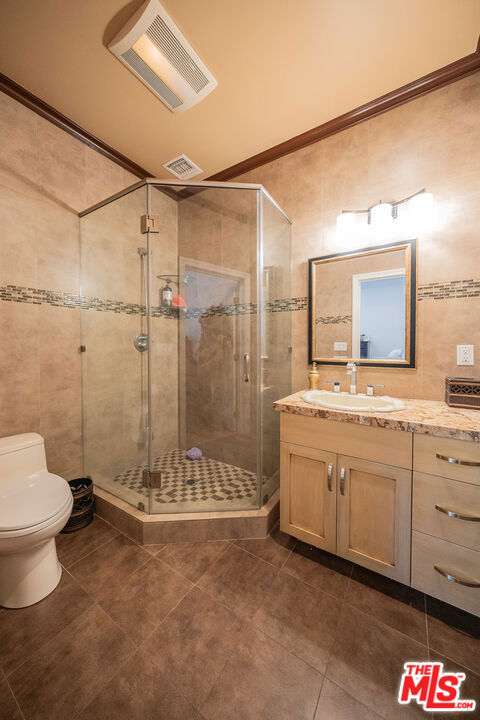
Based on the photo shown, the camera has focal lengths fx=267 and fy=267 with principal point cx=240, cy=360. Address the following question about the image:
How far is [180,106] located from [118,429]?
7.05ft

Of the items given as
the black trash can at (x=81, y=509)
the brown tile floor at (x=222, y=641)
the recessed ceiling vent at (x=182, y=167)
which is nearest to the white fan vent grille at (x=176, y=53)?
the recessed ceiling vent at (x=182, y=167)

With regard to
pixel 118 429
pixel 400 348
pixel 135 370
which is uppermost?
pixel 400 348

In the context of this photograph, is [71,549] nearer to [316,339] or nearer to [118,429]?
[118,429]

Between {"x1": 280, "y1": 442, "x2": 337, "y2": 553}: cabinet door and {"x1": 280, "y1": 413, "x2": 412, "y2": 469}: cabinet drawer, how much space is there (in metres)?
0.05

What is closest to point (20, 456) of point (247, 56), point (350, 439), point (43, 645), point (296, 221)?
point (43, 645)

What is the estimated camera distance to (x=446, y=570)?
42.6 inches

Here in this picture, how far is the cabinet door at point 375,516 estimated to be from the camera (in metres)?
1.17

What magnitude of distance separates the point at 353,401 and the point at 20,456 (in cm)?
191

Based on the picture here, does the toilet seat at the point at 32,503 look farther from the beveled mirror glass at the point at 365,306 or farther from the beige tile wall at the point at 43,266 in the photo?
the beveled mirror glass at the point at 365,306

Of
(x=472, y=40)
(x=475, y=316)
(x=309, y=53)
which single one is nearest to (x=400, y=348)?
(x=475, y=316)

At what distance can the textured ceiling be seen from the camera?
3.92 feet

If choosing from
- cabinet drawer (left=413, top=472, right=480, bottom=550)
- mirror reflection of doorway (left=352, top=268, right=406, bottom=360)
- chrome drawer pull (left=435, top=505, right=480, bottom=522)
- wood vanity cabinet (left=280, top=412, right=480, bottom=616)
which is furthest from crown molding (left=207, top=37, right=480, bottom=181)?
chrome drawer pull (left=435, top=505, right=480, bottom=522)

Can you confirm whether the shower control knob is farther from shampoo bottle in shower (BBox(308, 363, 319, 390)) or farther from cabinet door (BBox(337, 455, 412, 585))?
cabinet door (BBox(337, 455, 412, 585))

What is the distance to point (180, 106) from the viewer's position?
1.63 metres
